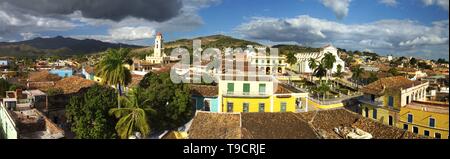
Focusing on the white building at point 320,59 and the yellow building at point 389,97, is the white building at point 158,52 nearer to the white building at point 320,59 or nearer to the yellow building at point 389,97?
the white building at point 320,59

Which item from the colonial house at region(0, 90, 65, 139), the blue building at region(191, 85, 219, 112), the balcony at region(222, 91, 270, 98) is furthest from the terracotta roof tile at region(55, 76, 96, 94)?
the balcony at region(222, 91, 270, 98)

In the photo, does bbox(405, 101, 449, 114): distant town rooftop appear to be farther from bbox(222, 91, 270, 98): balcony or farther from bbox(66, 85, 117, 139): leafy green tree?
bbox(66, 85, 117, 139): leafy green tree

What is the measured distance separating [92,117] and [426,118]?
662 inches

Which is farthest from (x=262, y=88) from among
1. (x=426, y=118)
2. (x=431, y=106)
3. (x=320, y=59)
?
(x=320, y=59)

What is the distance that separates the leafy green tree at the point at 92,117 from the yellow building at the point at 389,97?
1598cm

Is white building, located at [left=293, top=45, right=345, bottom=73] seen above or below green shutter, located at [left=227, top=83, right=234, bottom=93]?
above

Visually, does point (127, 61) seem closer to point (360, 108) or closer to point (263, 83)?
point (263, 83)

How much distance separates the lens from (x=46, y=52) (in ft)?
455

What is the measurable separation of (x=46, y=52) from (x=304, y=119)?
Answer: 466 ft

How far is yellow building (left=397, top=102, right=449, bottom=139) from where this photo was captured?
59.3 feet

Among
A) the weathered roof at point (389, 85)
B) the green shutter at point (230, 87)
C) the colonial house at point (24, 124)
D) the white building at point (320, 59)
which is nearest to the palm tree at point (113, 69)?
the colonial house at point (24, 124)

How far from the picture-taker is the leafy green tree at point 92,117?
16.5m

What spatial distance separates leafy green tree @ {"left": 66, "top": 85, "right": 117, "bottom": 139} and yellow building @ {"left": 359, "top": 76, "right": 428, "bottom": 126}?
52.4 ft
